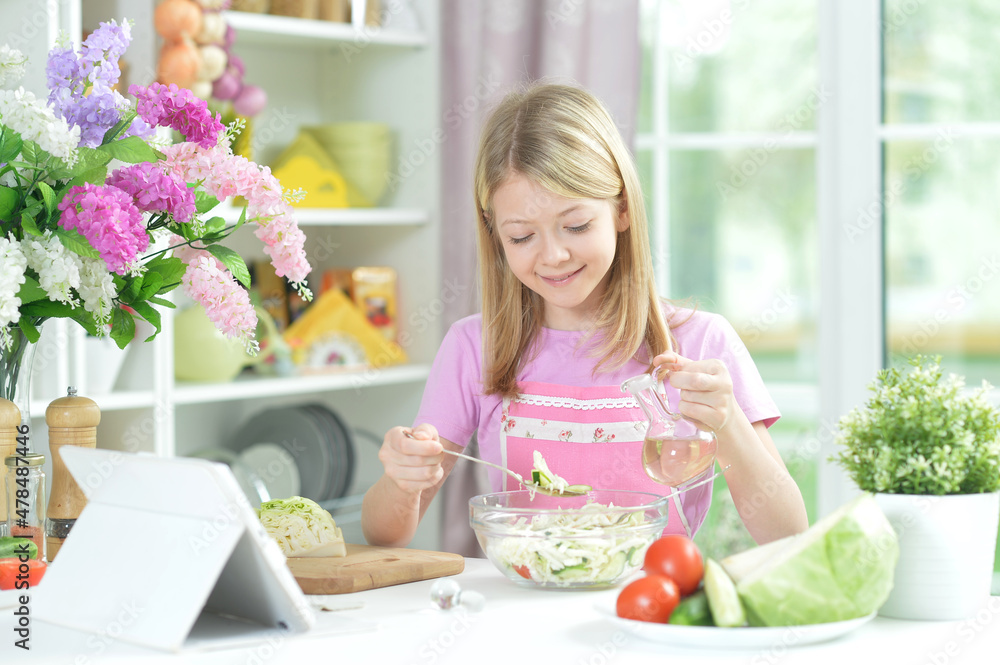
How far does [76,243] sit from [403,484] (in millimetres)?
485

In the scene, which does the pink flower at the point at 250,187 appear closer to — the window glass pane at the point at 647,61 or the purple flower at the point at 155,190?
the purple flower at the point at 155,190

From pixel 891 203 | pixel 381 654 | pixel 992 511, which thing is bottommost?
pixel 381 654

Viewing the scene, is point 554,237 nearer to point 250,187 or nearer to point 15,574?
point 250,187

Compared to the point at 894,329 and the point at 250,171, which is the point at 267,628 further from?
the point at 894,329

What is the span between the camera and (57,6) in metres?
2.08

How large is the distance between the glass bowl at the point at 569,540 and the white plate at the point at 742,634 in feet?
0.55

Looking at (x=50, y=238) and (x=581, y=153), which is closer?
(x=50, y=238)

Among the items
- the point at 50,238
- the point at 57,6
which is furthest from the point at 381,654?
the point at 57,6

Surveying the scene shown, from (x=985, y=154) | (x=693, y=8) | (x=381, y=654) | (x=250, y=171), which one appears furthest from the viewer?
(x=693, y=8)

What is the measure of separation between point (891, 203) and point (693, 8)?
706 mm

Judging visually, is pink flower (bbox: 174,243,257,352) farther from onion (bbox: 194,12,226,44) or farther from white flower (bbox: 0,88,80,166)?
onion (bbox: 194,12,226,44)

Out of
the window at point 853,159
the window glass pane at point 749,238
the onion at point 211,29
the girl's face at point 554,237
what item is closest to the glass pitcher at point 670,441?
the girl's face at point 554,237

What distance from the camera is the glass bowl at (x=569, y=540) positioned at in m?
1.10

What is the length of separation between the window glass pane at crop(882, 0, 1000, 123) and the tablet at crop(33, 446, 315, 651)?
2.05 meters
